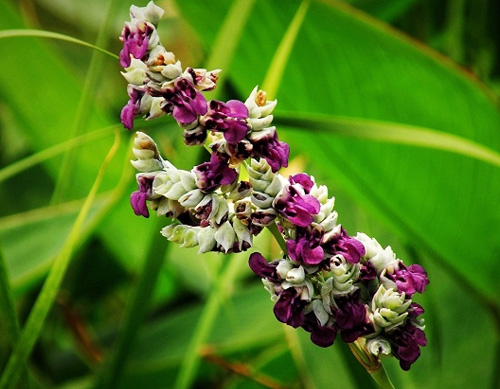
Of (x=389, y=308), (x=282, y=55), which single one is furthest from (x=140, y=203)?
(x=282, y=55)

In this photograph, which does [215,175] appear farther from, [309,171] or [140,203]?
[309,171]

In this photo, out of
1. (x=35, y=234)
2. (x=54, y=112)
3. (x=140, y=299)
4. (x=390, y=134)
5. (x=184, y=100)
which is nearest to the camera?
(x=184, y=100)

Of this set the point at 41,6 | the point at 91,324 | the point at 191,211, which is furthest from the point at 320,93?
the point at 41,6

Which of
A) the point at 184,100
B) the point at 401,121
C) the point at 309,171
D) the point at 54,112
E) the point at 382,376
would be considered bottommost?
the point at 382,376

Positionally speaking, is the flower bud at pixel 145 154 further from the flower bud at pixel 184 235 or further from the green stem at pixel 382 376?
the green stem at pixel 382 376

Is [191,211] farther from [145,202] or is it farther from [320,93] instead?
[320,93]

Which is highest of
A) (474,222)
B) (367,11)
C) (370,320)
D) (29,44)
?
(29,44)

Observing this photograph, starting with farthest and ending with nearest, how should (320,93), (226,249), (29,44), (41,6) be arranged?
(41,6), (29,44), (320,93), (226,249)
